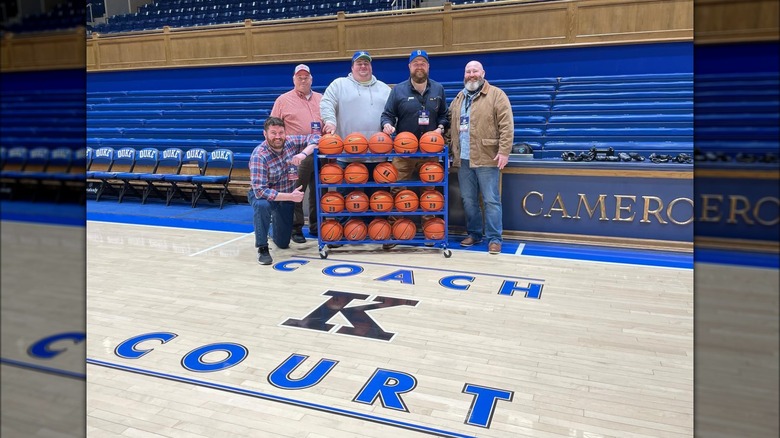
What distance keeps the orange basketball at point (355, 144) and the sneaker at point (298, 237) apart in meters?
1.25

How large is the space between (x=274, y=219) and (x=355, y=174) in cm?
96

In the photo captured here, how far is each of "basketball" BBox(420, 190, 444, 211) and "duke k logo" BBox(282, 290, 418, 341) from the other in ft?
4.87

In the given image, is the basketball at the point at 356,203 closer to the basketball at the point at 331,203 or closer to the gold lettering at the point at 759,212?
the basketball at the point at 331,203

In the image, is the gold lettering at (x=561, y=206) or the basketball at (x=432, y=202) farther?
the gold lettering at (x=561, y=206)

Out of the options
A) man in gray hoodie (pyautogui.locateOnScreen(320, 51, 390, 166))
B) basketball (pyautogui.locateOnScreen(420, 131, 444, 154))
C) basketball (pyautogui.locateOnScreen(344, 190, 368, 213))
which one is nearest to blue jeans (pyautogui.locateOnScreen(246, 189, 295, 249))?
basketball (pyautogui.locateOnScreen(344, 190, 368, 213))

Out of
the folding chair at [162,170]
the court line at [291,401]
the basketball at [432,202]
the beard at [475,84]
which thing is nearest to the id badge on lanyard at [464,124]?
the beard at [475,84]

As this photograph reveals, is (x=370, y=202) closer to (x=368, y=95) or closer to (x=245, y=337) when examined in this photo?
(x=368, y=95)

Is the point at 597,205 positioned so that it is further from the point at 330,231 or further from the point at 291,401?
the point at 291,401

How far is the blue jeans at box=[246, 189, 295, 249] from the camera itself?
4895 millimetres

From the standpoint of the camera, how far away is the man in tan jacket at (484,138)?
5004mm

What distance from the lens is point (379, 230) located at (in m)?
5.11

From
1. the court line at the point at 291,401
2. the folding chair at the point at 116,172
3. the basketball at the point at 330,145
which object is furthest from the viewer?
the folding chair at the point at 116,172

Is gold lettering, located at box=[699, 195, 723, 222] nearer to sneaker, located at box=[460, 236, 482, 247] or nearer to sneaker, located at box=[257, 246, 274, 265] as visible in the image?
sneaker, located at box=[257, 246, 274, 265]

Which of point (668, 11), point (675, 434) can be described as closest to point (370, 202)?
point (675, 434)
